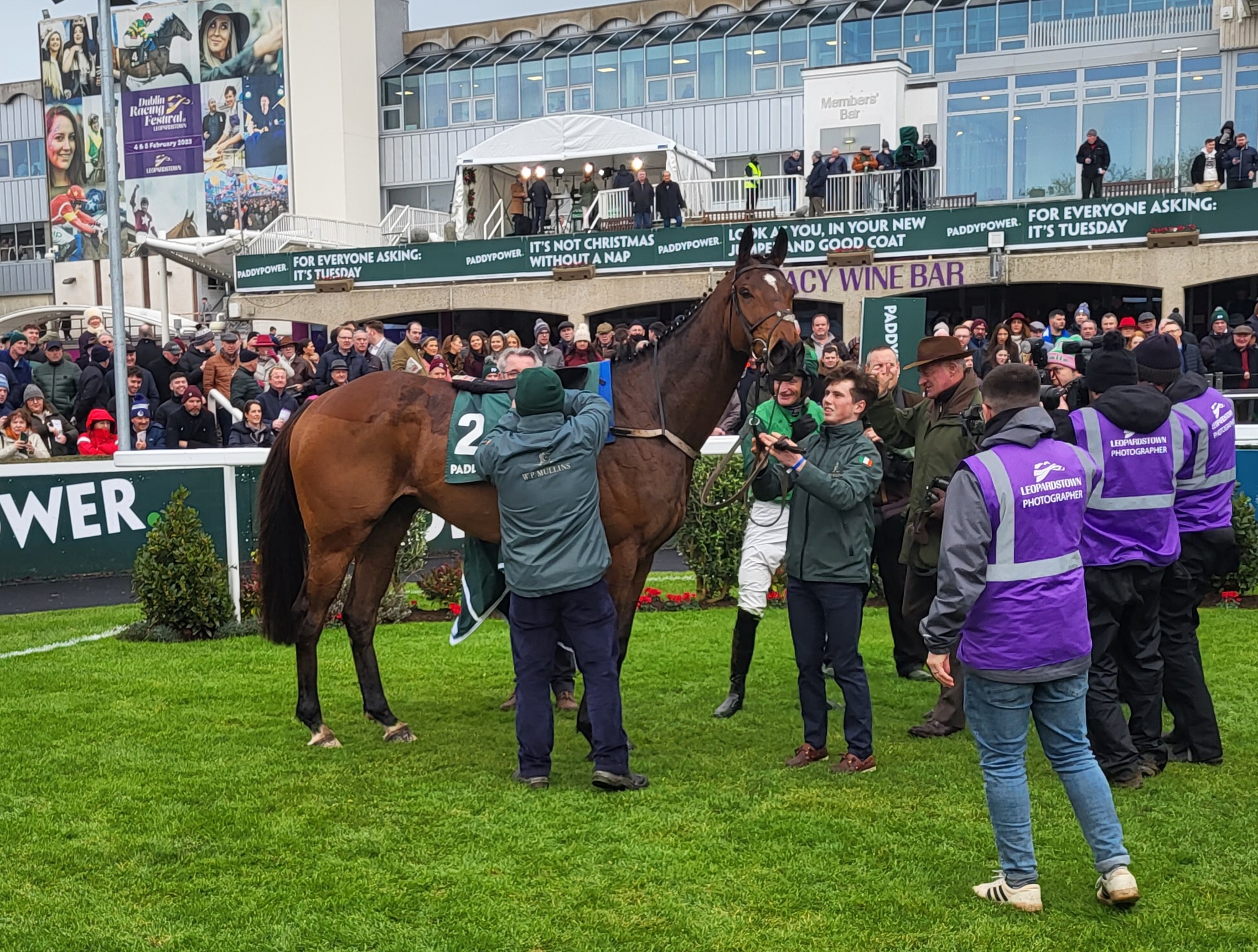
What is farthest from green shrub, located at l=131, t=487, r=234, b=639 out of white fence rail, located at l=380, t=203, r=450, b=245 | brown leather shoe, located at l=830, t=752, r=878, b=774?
white fence rail, located at l=380, t=203, r=450, b=245

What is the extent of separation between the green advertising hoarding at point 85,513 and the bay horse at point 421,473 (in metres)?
4.35

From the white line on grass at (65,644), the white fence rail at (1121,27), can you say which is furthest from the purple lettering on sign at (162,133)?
the white line on grass at (65,644)

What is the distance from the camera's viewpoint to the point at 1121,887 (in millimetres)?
3748

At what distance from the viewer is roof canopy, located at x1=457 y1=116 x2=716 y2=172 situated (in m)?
26.0

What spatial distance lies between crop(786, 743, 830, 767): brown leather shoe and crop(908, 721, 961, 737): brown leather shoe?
0.65 m

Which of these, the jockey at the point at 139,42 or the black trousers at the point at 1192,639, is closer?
the black trousers at the point at 1192,639

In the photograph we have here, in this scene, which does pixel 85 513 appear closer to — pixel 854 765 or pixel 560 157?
pixel 854 765

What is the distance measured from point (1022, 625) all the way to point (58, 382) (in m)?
12.9

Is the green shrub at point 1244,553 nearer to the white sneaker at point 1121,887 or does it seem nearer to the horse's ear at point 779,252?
the horse's ear at point 779,252

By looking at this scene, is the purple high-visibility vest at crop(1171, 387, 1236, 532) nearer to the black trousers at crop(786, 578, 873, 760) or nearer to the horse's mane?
the black trousers at crop(786, 578, 873, 760)

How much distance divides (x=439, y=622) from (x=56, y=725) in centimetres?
334

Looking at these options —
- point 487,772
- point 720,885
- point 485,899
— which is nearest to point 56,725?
point 487,772

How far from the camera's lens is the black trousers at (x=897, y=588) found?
6934mm

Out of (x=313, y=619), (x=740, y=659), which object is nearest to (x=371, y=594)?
(x=313, y=619)
